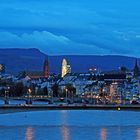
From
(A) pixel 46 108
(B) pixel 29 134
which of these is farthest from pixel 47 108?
(B) pixel 29 134

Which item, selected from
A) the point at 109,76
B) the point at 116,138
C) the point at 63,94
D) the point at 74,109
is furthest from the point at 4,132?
the point at 109,76

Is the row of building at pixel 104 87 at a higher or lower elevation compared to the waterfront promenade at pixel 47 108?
higher

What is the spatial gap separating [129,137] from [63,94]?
4107 inches

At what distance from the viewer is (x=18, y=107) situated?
97.3m

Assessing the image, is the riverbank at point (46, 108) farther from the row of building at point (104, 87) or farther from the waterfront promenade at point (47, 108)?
the row of building at point (104, 87)

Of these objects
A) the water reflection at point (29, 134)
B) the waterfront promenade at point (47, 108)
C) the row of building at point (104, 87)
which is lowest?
the water reflection at point (29, 134)

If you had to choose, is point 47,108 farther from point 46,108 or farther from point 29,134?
point 29,134

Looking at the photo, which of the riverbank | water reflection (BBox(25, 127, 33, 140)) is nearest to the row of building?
the riverbank

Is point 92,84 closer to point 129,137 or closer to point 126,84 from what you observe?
point 126,84

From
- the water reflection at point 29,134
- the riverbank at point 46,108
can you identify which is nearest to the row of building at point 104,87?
the riverbank at point 46,108

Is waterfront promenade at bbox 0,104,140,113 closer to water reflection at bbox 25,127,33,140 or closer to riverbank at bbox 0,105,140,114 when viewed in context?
riverbank at bbox 0,105,140,114

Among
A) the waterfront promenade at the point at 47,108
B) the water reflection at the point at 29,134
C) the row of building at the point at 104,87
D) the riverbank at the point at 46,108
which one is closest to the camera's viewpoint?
the water reflection at the point at 29,134

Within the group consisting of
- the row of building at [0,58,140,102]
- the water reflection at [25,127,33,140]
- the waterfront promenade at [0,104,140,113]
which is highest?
the row of building at [0,58,140,102]

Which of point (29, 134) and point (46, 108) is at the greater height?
point (46, 108)
